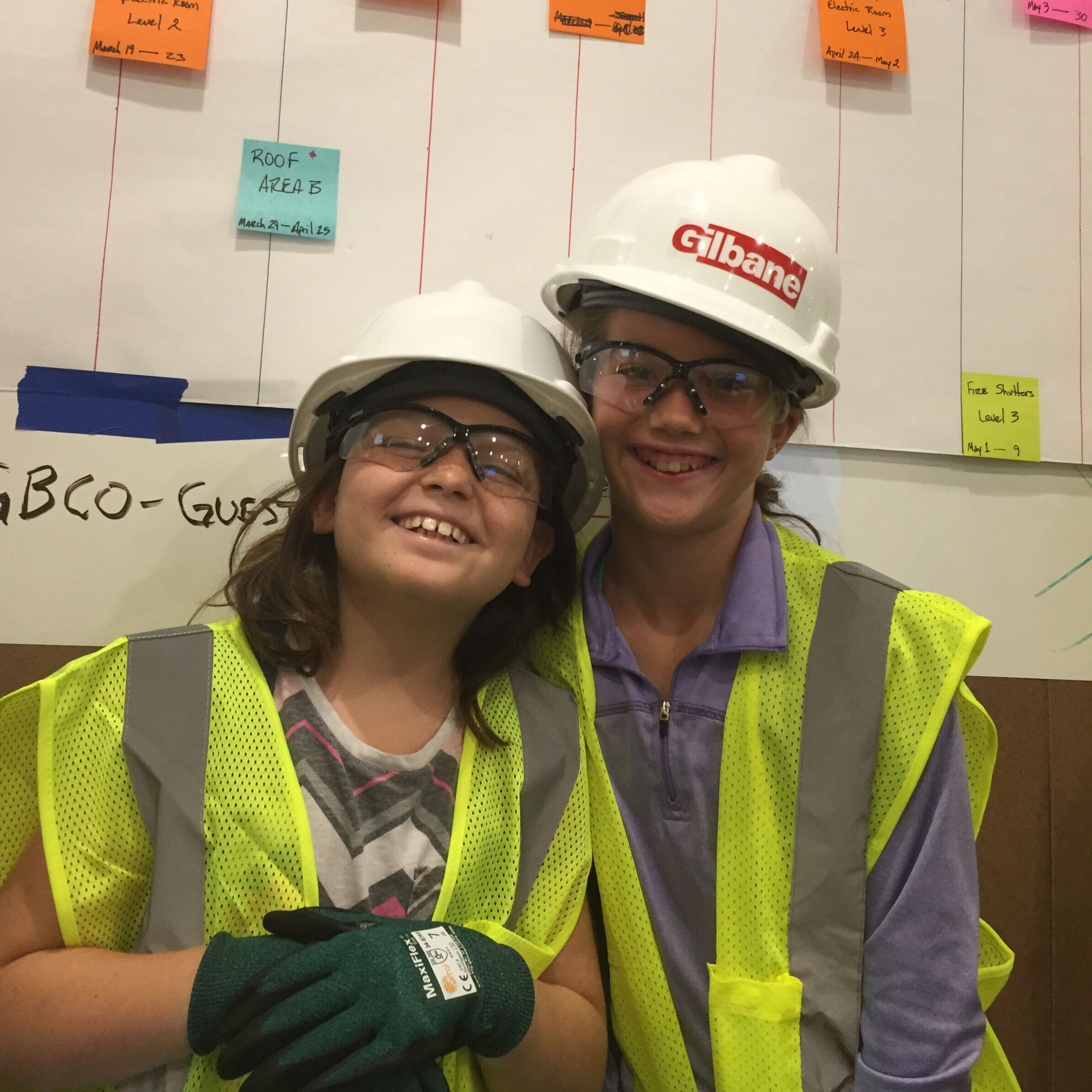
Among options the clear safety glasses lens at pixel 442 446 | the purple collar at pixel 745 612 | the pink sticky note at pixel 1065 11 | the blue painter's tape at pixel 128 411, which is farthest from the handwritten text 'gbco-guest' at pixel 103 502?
the pink sticky note at pixel 1065 11

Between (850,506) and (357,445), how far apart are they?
1.01m

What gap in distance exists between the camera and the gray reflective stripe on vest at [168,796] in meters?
1.00

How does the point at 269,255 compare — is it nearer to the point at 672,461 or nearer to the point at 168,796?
the point at 672,461

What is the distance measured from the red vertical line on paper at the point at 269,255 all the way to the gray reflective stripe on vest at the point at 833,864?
106 centimetres

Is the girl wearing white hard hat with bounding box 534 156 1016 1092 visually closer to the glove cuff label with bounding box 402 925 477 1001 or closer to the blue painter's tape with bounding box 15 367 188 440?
the glove cuff label with bounding box 402 925 477 1001

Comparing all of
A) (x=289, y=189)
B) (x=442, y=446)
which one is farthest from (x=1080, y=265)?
(x=289, y=189)

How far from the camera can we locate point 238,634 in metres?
1.14

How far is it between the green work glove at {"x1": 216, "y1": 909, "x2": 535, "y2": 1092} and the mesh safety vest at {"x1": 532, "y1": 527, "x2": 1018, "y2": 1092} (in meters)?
0.34

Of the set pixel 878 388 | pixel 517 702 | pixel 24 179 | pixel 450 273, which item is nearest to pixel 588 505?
pixel 517 702

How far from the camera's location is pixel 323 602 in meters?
1.18

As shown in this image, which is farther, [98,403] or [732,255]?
[98,403]

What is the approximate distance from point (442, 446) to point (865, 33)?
52.0 inches

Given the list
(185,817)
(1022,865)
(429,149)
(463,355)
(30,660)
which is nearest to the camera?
(185,817)

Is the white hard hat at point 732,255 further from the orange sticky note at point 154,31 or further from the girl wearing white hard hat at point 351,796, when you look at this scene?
the orange sticky note at point 154,31
